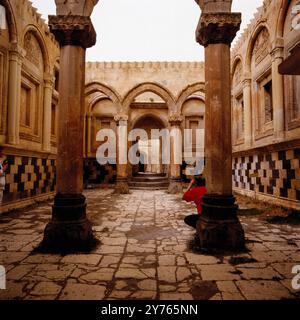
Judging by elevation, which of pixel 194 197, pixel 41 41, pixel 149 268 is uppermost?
pixel 41 41

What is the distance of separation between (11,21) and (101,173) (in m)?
9.28

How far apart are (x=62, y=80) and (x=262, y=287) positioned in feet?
12.7

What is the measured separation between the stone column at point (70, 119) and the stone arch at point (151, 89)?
8642 millimetres

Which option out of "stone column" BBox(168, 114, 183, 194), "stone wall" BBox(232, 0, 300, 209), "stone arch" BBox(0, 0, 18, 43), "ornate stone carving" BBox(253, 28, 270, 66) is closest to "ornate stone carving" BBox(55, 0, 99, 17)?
"stone arch" BBox(0, 0, 18, 43)

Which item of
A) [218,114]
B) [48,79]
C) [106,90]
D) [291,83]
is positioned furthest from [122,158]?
[218,114]

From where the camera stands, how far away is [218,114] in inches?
142

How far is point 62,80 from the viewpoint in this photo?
148 inches

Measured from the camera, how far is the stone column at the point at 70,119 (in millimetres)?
3602

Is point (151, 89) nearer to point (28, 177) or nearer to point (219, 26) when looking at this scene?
point (28, 177)

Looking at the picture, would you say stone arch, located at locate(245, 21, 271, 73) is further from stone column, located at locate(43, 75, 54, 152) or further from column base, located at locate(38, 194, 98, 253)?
column base, located at locate(38, 194, 98, 253)

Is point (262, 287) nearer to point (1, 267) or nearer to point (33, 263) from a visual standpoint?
point (33, 263)

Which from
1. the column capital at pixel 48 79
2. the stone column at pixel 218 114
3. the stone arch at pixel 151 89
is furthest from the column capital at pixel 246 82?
the column capital at pixel 48 79
